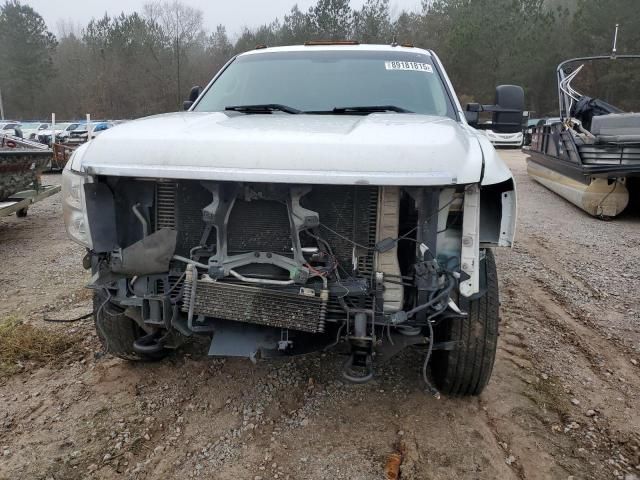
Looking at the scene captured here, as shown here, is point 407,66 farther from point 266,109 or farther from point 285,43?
point 285,43

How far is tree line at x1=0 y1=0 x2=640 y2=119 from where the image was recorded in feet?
108

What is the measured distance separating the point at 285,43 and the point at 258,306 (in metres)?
37.3

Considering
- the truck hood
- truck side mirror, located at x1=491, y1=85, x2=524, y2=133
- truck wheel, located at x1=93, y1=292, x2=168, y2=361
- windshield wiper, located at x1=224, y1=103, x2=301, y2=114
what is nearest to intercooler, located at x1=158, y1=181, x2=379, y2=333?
the truck hood

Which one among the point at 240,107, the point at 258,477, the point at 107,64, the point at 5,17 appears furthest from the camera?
the point at 5,17

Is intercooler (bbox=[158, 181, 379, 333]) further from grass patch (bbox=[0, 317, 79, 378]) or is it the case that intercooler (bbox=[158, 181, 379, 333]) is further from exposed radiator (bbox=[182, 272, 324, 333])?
grass patch (bbox=[0, 317, 79, 378])

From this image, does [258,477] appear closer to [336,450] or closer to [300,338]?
[336,450]

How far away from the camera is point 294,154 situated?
7.62 feet

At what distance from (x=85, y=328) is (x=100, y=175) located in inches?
75.0

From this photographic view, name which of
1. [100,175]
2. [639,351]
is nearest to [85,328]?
[100,175]

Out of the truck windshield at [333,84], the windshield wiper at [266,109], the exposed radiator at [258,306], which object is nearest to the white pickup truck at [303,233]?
the exposed radiator at [258,306]

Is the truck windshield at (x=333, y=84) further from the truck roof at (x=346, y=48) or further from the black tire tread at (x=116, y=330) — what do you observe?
the black tire tread at (x=116, y=330)

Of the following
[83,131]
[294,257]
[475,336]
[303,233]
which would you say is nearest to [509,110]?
[475,336]

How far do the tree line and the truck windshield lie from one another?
85.5ft

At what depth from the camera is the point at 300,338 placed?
106 inches
